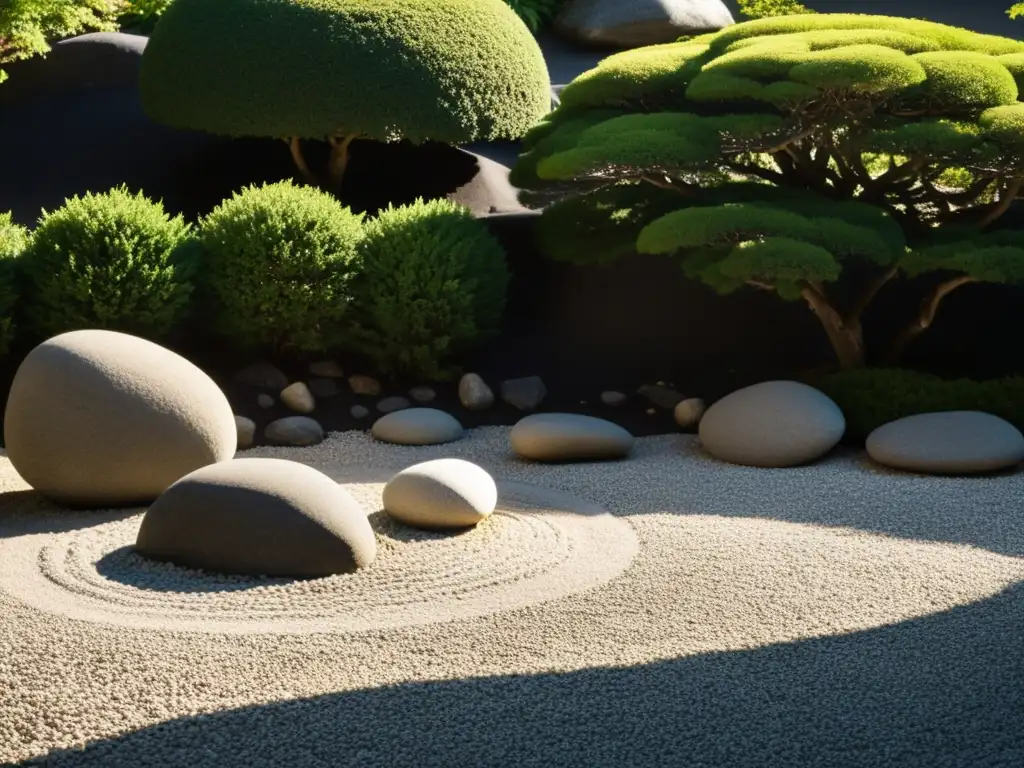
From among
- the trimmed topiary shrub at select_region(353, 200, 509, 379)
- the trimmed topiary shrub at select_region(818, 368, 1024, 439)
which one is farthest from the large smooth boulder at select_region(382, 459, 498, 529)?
the trimmed topiary shrub at select_region(818, 368, 1024, 439)

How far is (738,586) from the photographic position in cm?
470

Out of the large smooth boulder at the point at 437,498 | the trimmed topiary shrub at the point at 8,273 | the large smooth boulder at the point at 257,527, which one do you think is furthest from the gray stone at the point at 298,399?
the large smooth boulder at the point at 257,527

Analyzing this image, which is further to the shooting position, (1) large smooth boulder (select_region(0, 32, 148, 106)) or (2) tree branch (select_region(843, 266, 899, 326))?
(1) large smooth boulder (select_region(0, 32, 148, 106))

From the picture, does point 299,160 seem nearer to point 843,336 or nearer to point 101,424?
point 843,336

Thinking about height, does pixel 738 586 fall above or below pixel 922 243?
below

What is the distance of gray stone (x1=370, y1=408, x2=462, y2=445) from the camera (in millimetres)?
7840

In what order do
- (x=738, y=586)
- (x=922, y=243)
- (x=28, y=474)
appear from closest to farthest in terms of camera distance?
1. (x=738, y=586)
2. (x=28, y=474)
3. (x=922, y=243)

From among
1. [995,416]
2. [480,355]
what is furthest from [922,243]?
[480,355]

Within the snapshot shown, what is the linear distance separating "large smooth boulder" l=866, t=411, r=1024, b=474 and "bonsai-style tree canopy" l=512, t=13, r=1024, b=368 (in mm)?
997

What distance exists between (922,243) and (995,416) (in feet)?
4.60

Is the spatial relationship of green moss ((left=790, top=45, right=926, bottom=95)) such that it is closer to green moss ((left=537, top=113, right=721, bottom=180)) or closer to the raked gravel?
green moss ((left=537, top=113, right=721, bottom=180))

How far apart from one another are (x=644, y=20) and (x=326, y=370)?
34.6 ft

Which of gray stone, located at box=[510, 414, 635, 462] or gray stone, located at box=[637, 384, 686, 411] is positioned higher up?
gray stone, located at box=[510, 414, 635, 462]

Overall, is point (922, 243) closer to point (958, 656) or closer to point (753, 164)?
point (753, 164)
